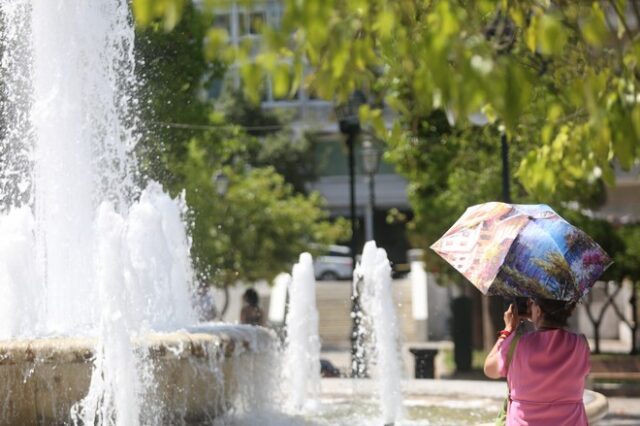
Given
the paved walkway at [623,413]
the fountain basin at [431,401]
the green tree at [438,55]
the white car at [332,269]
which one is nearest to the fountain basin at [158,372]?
the fountain basin at [431,401]

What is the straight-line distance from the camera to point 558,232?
5.81 metres

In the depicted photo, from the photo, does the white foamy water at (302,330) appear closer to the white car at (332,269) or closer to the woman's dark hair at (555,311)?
the woman's dark hair at (555,311)

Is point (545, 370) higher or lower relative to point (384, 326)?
lower

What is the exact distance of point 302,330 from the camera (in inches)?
503

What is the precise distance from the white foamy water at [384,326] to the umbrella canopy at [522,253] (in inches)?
185

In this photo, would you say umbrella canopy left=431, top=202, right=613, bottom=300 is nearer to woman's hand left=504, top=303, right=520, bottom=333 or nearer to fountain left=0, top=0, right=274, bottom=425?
woman's hand left=504, top=303, right=520, bottom=333

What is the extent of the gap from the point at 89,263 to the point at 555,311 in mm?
5885

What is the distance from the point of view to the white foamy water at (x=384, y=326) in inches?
420

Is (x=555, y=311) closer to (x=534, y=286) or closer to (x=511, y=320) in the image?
(x=511, y=320)

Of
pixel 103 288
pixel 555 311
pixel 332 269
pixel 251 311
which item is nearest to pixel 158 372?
pixel 103 288

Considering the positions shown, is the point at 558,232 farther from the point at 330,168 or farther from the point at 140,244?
the point at 330,168

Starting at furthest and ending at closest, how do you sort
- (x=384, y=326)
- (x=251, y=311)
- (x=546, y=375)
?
(x=251, y=311), (x=384, y=326), (x=546, y=375)

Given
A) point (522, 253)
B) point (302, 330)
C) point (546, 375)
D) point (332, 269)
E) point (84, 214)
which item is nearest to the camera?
point (546, 375)

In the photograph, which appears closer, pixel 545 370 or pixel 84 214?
pixel 545 370
